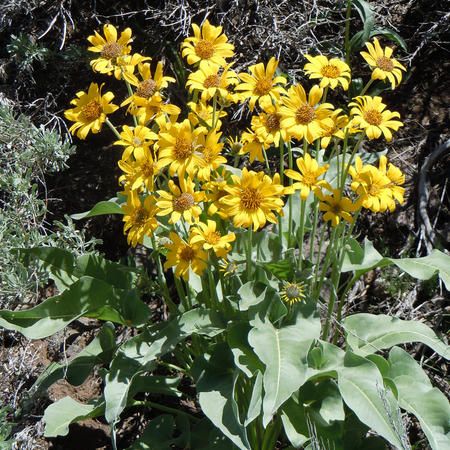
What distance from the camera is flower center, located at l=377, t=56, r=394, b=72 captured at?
2.56 meters

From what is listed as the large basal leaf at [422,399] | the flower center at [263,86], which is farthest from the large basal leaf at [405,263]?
the flower center at [263,86]

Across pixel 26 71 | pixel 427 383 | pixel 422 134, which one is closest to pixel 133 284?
pixel 427 383

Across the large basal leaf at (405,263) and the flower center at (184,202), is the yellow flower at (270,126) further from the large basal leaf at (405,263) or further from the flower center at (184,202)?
the large basal leaf at (405,263)

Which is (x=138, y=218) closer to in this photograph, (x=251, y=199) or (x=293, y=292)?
(x=251, y=199)

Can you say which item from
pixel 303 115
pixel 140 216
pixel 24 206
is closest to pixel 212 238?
pixel 140 216

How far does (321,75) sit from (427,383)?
118cm

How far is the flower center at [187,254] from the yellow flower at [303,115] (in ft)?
1.73

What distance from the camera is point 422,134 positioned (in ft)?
12.9

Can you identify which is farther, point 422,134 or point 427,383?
point 422,134

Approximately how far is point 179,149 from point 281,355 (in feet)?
2.53

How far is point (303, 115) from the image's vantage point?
2.39 metres

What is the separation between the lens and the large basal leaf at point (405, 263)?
278cm

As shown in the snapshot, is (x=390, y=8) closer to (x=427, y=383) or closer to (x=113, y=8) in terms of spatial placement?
(x=113, y=8)

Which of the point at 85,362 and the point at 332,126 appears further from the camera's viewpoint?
the point at 85,362
